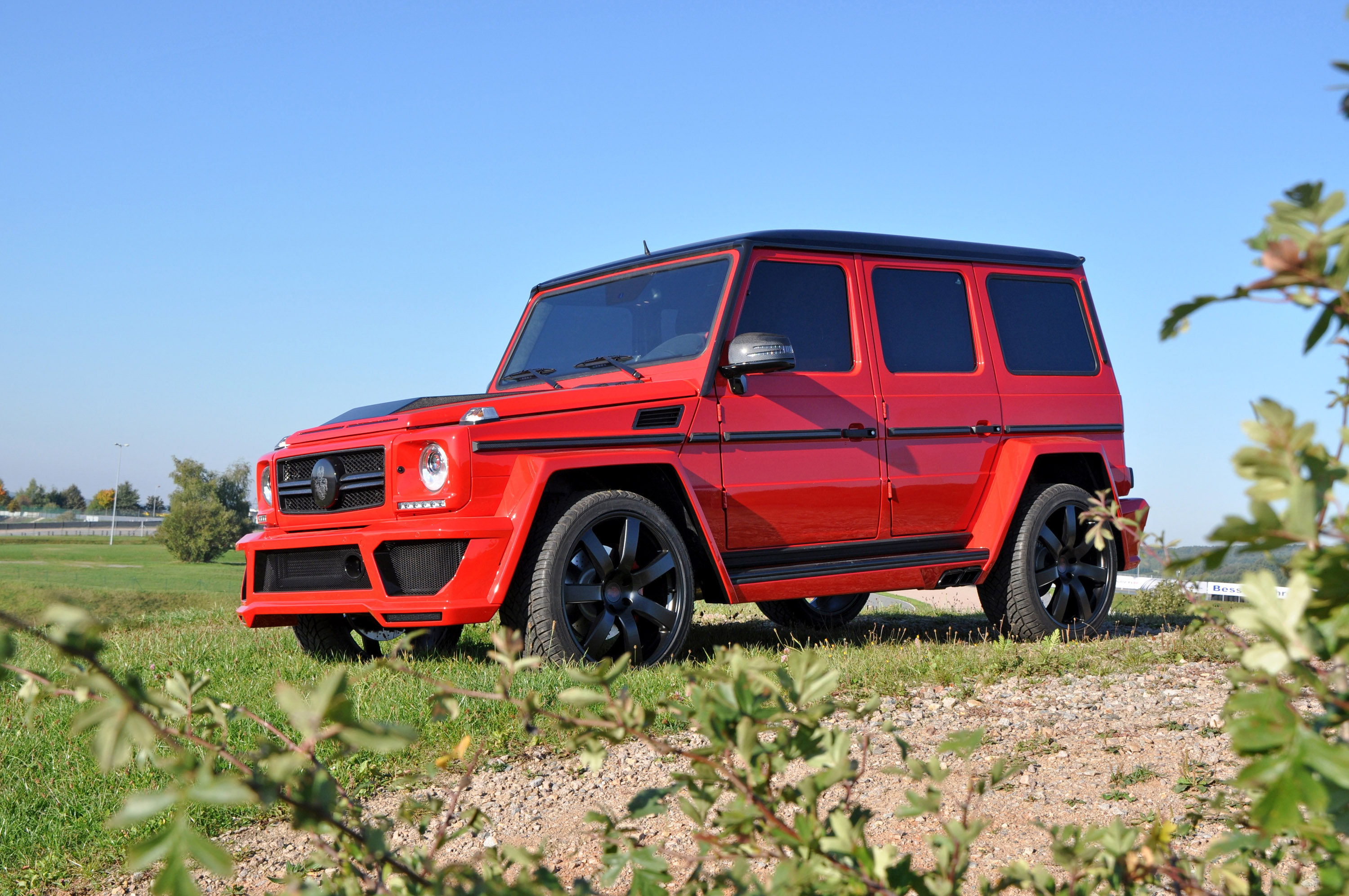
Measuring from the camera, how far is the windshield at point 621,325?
570 centimetres

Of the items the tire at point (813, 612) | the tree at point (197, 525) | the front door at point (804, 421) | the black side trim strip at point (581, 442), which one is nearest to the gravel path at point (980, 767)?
the front door at point (804, 421)

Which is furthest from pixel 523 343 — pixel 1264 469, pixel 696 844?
pixel 1264 469

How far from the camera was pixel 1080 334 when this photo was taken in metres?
7.17

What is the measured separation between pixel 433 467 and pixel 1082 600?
13.6 ft

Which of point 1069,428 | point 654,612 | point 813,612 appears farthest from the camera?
point 813,612

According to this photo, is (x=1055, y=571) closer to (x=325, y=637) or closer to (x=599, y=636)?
(x=599, y=636)

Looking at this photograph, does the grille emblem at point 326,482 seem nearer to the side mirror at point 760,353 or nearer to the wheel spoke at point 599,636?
the wheel spoke at point 599,636

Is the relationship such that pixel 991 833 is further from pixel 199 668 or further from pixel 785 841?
pixel 199 668

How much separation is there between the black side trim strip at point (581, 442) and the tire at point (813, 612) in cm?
309

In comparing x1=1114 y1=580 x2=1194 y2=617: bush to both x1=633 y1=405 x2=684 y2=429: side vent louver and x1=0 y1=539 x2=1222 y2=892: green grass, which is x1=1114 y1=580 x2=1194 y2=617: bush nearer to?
x1=0 y1=539 x2=1222 y2=892: green grass

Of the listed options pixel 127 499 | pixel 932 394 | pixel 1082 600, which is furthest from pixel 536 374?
pixel 127 499

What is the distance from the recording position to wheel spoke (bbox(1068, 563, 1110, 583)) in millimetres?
6676

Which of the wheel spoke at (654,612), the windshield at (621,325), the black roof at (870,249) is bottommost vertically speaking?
the wheel spoke at (654,612)

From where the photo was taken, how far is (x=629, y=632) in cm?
500
